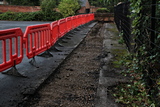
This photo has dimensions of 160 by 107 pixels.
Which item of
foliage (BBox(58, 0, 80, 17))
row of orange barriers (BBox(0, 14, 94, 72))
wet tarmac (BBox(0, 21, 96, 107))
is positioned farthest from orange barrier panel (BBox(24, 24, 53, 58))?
foliage (BBox(58, 0, 80, 17))

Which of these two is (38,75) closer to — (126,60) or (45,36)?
(45,36)

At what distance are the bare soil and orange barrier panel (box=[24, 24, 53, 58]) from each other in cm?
74

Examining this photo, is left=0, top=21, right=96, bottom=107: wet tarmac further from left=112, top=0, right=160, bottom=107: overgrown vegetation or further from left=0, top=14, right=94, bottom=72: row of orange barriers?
left=112, top=0, right=160, bottom=107: overgrown vegetation

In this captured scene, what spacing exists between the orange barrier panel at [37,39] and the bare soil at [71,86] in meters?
0.74

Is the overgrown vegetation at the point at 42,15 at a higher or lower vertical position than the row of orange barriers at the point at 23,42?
higher

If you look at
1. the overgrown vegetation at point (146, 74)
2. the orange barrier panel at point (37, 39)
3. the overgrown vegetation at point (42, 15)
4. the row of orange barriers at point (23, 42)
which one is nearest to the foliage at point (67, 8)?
the overgrown vegetation at point (42, 15)

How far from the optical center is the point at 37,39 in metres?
6.08

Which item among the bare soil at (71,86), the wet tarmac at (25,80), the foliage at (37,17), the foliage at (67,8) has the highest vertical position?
the foliage at (67,8)

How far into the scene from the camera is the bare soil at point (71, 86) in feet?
12.8

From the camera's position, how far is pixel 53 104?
381 centimetres

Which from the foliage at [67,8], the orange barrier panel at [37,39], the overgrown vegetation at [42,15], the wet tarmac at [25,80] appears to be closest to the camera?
the wet tarmac at [25,80]

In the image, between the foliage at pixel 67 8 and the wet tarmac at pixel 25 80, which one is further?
the foliage at pixel 67 8

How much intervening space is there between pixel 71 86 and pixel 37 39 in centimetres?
194

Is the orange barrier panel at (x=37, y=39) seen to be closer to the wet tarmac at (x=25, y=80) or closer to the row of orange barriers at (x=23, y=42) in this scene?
the row of orange barriers at (x=23, y=42)
